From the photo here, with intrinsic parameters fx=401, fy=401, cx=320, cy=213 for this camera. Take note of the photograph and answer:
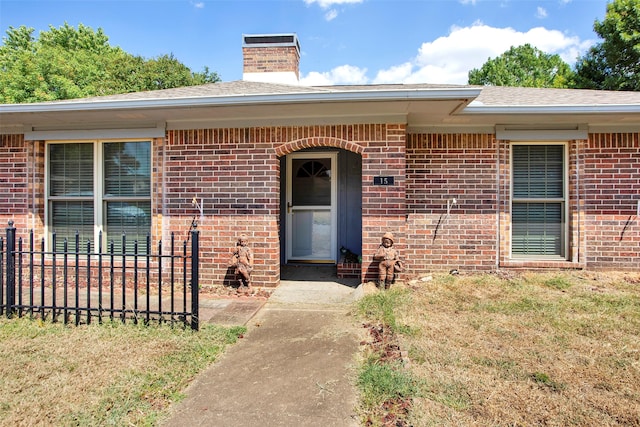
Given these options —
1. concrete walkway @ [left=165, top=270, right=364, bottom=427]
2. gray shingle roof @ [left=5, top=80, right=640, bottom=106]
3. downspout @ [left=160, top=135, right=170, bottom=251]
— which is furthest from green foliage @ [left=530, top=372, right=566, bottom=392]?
downspout @ [left=160, top=135, right=170, bottom=251]

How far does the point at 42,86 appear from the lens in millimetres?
19875

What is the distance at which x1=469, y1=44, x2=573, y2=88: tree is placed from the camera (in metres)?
28.4

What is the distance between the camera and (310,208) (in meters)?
7.27

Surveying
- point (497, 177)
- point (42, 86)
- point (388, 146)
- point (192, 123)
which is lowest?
point (497, 177)

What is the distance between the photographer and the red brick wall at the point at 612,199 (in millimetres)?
5879

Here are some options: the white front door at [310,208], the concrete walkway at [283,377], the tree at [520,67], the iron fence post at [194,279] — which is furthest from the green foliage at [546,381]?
the tree at [520,67]

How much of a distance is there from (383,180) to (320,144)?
1.02 meters

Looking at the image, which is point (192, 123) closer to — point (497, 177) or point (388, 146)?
point (388, 146)

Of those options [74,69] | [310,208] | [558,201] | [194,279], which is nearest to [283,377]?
[194,279]

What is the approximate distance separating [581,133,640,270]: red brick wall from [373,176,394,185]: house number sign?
2933 millimetres

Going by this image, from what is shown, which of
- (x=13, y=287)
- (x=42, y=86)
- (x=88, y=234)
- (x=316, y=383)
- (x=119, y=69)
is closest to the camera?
(x=316, y=383)

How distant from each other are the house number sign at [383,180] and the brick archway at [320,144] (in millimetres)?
416

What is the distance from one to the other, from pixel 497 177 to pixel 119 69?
74.8 ft

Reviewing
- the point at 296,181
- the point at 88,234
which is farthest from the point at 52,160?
the point at 296,181
